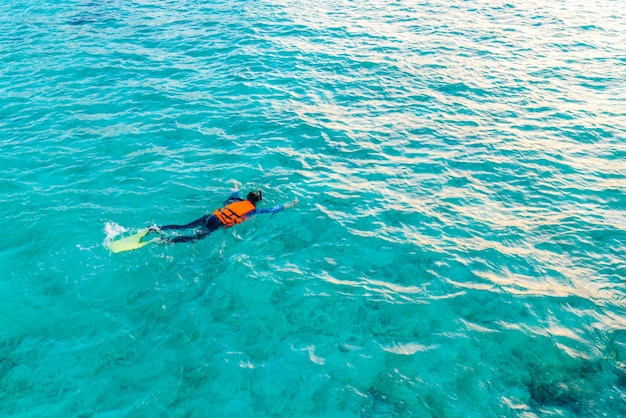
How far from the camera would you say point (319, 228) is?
50.6ft

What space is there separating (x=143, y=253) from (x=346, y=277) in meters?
6.32

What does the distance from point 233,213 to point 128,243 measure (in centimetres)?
340

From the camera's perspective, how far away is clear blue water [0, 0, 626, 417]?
429 inches

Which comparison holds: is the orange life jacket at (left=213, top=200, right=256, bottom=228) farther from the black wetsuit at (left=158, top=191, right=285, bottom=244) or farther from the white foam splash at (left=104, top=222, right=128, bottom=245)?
the white foam splash at (left=104, top=222, right=128, bottom=245)

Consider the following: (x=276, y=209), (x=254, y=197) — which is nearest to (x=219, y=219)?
(x=254, y=197)

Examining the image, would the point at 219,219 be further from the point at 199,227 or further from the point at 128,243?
the point at 128,243

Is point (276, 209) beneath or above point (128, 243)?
above

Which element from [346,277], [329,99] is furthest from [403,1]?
[346,277]

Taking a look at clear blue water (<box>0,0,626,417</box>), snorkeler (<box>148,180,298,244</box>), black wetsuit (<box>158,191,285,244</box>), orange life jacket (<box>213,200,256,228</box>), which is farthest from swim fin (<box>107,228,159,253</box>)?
orange life jacket (<box>213,200,256,228</box>)

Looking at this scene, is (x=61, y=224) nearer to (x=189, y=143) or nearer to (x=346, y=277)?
(x=189, y=143)

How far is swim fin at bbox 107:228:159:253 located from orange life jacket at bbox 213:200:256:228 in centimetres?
217

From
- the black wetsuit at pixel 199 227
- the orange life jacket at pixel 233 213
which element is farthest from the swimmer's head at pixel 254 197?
A: the black wetsuit at pixel 199 227

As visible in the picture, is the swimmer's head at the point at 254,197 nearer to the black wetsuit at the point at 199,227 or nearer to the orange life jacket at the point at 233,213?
the orange life jacket at the point at 233,213

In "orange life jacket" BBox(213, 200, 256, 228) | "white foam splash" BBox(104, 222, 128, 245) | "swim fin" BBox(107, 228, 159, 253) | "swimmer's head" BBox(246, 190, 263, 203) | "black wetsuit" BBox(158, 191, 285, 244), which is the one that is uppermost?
"swimmer's head" BBox(246, 190, 263, 203)
